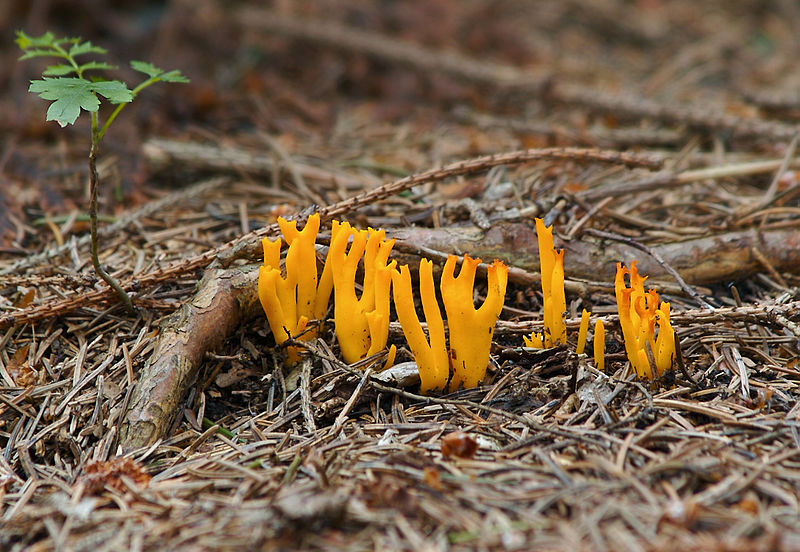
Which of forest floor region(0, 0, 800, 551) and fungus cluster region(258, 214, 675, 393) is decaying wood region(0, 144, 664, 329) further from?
fungus cluster region(258, 214, 675, 393)

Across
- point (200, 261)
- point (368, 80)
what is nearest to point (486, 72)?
point (368, 80)

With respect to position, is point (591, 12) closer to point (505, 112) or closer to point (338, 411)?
point (505, 112)

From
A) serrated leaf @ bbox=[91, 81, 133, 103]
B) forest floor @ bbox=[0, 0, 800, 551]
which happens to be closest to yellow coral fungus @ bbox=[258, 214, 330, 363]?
forest floor @ bbox=[0, 0, 800, 551]

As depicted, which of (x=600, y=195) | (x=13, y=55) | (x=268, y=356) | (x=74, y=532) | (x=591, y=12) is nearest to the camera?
(x=74, y=532)

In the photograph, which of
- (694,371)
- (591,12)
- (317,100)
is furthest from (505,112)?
(694,371)

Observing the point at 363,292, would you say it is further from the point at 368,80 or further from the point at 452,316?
the point at 368,80
